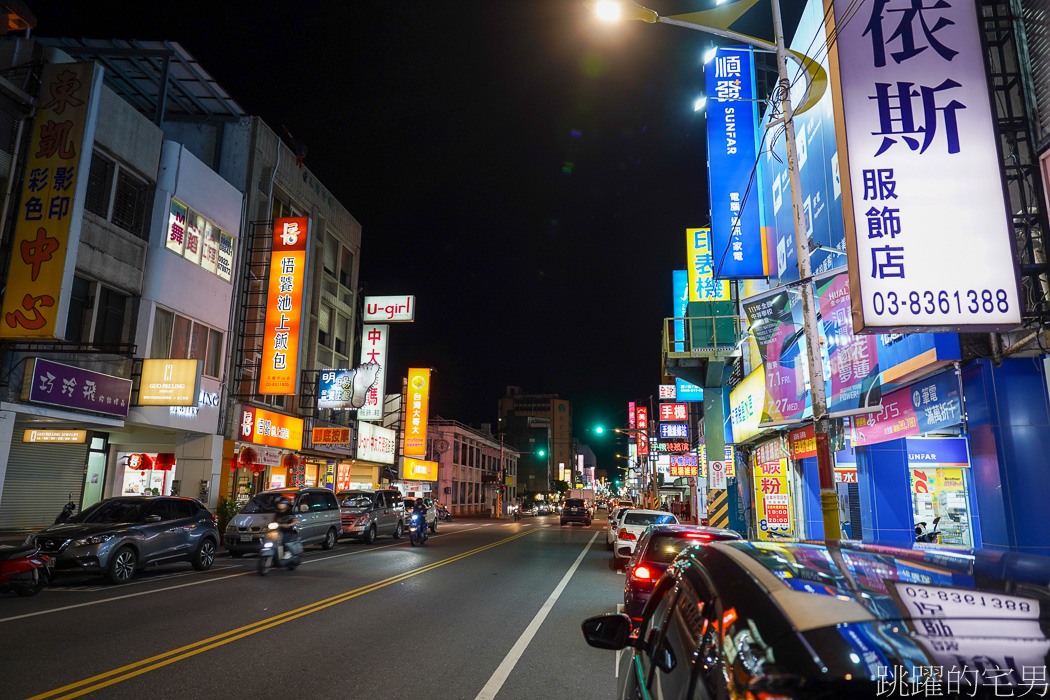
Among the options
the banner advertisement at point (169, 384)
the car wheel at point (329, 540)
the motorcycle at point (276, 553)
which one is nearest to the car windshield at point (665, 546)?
the motorcycle at point (276, 553)

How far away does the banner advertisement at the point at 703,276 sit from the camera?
2567cm

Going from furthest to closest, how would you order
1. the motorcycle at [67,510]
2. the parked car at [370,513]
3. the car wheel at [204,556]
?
the parked car at [370,513] → the motorcycle at [67,510] → the car wheel at [204,556]

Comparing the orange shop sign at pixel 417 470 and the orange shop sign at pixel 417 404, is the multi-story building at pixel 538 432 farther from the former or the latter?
the orange shop sign at pixel 417 404

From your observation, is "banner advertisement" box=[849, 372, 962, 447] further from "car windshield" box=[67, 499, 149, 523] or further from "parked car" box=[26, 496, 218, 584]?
"car windshield" box=[67, 499, 149, 523]

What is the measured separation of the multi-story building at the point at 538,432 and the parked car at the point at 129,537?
12526 cm

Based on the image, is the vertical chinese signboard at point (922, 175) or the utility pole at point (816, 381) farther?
the utility pole at point (816, 381)

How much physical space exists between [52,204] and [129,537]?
9055 mm

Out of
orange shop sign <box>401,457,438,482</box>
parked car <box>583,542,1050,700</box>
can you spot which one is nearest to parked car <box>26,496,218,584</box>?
parked car <box>583,542,1050,700</box>

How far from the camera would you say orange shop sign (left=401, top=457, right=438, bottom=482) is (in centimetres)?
5097

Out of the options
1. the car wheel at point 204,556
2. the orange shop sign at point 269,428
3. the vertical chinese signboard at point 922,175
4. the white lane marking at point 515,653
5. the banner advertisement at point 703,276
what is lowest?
the white lane marking at point 515,653

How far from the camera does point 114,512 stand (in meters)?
14.5

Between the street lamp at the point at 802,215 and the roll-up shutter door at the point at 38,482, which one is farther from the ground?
the street lamp at the point at 802,215

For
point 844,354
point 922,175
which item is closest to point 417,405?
point 844,354

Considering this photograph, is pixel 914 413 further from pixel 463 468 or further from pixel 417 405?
pixel 463 468
